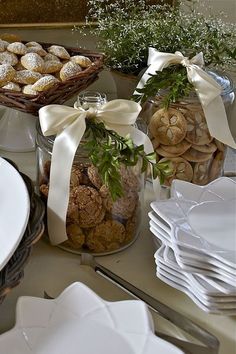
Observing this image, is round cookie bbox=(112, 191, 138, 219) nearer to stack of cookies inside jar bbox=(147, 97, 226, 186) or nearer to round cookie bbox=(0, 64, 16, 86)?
stack of cookies inside jar bbox=(147, 97, 226, 186)

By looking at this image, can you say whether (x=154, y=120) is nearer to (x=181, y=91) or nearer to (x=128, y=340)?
(x=181, y=91)

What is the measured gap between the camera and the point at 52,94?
0.76m

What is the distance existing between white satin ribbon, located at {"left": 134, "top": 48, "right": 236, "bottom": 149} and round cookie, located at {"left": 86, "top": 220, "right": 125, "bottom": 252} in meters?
0.18

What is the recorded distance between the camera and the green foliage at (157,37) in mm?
862

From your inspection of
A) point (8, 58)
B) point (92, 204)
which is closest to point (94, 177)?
point (92, 204)

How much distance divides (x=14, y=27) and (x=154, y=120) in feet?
1.11

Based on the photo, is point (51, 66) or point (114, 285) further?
point (51, 66)

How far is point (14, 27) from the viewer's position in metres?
0.98

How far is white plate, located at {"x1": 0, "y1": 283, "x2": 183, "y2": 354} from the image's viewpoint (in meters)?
0.53

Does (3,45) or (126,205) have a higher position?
(3,45)

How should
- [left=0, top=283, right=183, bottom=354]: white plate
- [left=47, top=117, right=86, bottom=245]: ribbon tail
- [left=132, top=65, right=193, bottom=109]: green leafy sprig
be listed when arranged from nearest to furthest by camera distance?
[left=0, top=283, right=183, bottom=354]: white plate, [left=47, top=117, right=86, bottom=245]: ribbon tail, [left=132, top=65, right=193, bottom=109]: green leafy sprig

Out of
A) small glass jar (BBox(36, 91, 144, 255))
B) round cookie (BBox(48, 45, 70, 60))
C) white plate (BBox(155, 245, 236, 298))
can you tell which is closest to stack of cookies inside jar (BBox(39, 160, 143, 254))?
small glass jar (BBox(36, 91, 144, 255))

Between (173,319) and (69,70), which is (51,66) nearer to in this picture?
(69,70)

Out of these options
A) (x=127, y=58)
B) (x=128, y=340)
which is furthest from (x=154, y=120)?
(x=128, y=340)
